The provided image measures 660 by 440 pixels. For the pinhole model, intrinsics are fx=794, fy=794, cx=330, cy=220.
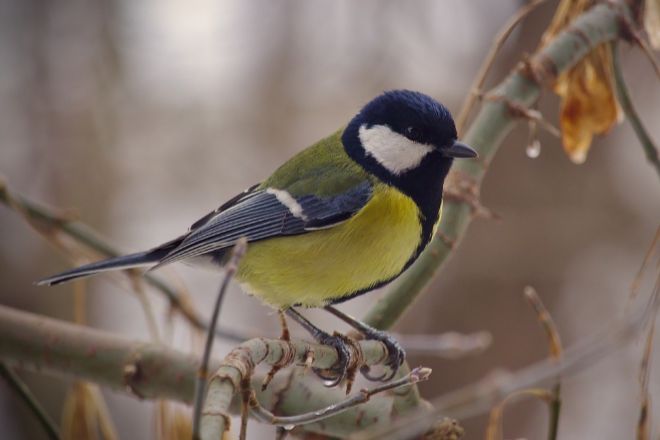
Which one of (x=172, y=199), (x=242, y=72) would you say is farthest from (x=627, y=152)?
(x=172, y=199)

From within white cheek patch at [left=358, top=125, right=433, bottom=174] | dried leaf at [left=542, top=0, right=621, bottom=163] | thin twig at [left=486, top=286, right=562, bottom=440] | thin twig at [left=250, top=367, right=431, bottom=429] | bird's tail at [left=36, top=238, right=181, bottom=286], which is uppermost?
bird's tail at [left=36, top=238, right=181, bottom=286]

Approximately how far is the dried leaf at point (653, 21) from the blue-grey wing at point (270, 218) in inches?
25.5

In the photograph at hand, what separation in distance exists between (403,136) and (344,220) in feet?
0.71

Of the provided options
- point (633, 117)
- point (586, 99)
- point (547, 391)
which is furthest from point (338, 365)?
point (586, 99)

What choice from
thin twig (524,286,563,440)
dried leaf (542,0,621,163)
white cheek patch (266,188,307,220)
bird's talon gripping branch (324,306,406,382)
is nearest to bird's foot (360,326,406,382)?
bird's talon gripping branch (324,306,406,382)

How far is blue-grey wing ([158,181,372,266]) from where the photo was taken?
157 centimetres

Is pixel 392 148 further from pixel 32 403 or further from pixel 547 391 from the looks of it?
pixel 32 403

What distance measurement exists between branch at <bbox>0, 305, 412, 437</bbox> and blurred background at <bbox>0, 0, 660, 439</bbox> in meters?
1.73

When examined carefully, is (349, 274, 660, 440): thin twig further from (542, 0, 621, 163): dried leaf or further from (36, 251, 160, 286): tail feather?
(542, 0, 621, 163): dried leaf

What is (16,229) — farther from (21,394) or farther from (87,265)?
(21,394)

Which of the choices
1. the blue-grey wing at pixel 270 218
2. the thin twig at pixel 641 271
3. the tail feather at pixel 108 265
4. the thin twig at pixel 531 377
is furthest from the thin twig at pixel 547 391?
the tail feather at pixel 108 265

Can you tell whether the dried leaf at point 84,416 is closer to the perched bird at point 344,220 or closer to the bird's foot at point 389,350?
the perched bird at point 344,220

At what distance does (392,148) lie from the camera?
163 cm

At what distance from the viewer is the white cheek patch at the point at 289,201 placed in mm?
1611
